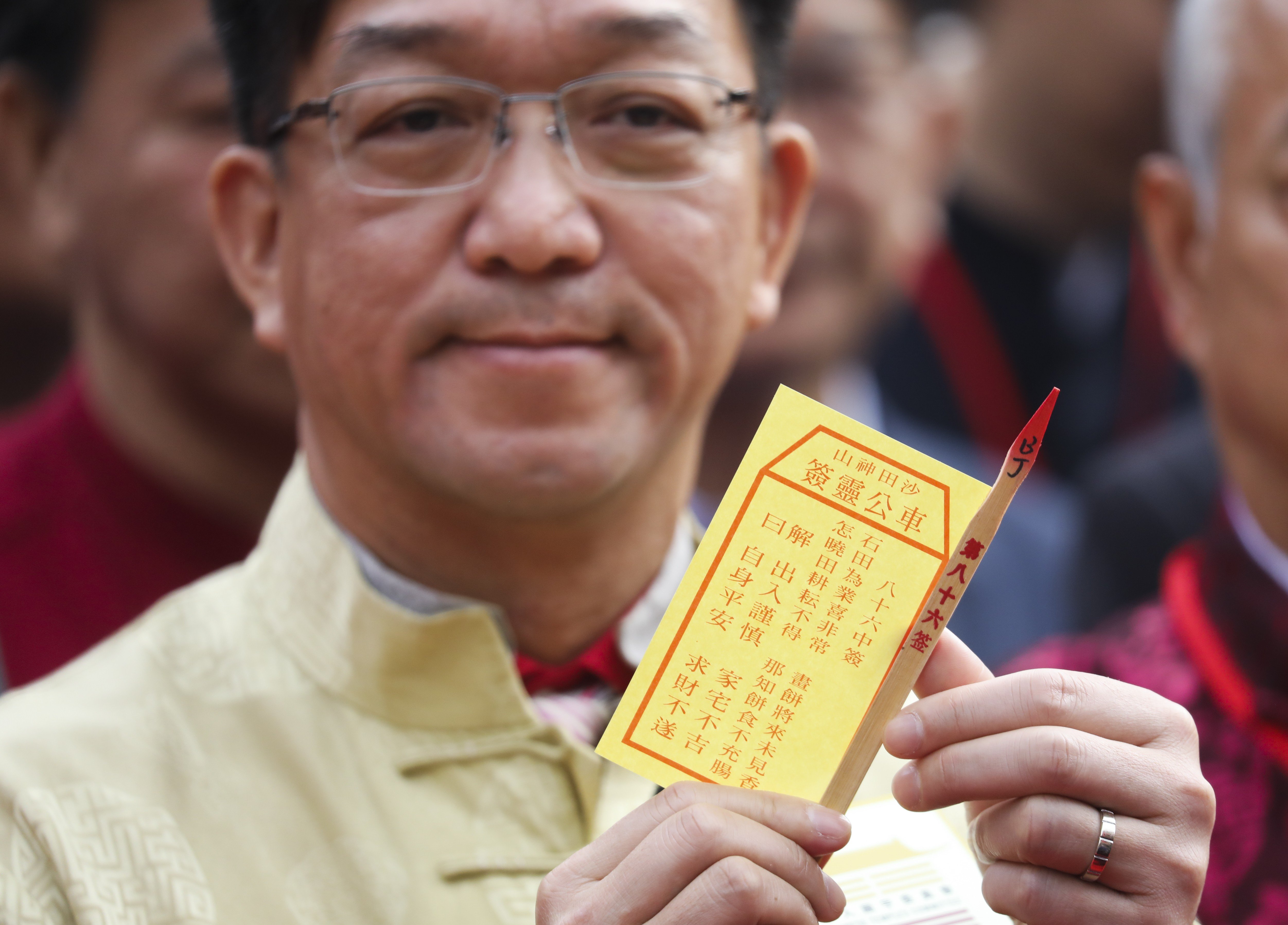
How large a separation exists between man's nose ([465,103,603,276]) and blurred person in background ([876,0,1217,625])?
3.34 metres

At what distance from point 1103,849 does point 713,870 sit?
40 centimetres

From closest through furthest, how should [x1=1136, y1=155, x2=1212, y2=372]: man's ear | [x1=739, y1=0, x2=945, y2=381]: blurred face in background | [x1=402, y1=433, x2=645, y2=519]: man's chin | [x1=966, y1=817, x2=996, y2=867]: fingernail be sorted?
1. [x1=966, y1=817, x2=996, y2=867]: fingernail
2. [x1=402, y1=433, x2=645, y2=519]: man's chin
3. [x1=1136, y1=155, x2=1212, y2=372]: man's ear
4. [x1=739, y1=0, x2=945, y2=381]: blurred face in background

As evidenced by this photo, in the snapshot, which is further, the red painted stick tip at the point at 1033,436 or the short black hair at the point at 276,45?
the short black hair at the point at 276,45

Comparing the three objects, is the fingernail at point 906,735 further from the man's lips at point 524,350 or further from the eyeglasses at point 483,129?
the eyeglasses at point 483,129

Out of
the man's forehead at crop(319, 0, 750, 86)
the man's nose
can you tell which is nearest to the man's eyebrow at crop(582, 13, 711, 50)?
the man's forehead at crop(319, 0, 750, 86)

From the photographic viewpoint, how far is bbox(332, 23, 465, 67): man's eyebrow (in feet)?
5.85

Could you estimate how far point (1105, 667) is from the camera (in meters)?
2.62

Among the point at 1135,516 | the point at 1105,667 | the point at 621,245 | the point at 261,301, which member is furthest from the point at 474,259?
the point at 1135,516

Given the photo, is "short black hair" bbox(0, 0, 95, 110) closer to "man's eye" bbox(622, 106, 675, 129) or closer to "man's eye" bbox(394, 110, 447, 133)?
"man's eye" bbox(394, 110, 447, 133)

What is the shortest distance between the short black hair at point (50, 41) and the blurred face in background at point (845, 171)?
1.65 m

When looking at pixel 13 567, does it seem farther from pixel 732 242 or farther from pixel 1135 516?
pixel 1135 516

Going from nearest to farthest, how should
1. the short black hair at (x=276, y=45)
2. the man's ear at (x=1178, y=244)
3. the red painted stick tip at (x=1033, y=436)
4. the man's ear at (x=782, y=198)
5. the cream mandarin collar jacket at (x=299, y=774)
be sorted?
the red painted stick tip at (x=1033, y=436) < the cream mandarin collar jacket at (x=299, y=774) < the short black hair at (x=276, y=45) < the man's ear at (x=782, y=198) < the man's ear at (x=1178, y=244)

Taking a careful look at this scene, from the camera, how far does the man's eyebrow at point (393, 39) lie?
70.2 inches

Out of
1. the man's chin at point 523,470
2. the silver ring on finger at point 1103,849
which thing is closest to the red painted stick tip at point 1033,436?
the silver ring on finger at point 1103,849
